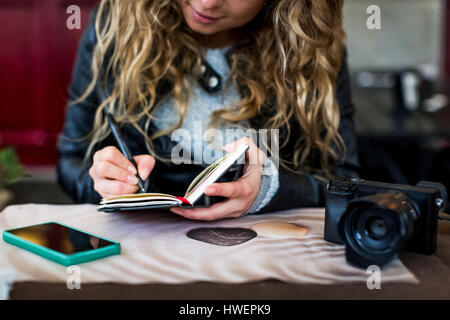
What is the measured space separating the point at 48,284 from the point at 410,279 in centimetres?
52

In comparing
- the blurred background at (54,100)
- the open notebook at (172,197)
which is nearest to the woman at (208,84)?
the open notebook at (172,197)

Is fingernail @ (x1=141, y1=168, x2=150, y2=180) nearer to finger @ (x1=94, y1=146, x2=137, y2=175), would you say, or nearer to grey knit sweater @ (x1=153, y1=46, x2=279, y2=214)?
finger @ (x1=94, y1=146, x2=137, y2=175)

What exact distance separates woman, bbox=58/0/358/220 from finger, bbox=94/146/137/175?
0.58 feet

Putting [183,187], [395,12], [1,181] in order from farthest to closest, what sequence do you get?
[395,12] < [1,181] < [183,187]

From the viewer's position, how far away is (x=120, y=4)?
Result: 4.30 ft

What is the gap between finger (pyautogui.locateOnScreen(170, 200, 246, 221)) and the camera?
99 centimetres

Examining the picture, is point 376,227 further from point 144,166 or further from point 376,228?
point 144,166

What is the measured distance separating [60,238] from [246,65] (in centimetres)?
71

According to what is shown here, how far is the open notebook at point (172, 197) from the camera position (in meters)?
0.90

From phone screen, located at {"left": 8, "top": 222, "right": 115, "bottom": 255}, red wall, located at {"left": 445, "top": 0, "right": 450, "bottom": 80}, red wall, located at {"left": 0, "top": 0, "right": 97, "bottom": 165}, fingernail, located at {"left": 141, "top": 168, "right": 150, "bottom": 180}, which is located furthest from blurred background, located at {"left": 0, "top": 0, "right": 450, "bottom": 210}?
phone screen, located at {"left": 8, "top": 222, "right": 115, "bottom": 255}

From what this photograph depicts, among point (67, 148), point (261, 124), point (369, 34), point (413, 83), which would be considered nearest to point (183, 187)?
point (261, 124)

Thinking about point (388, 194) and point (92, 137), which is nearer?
point (388, 194)

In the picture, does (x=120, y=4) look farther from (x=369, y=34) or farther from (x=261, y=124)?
(x=369, y=34)
